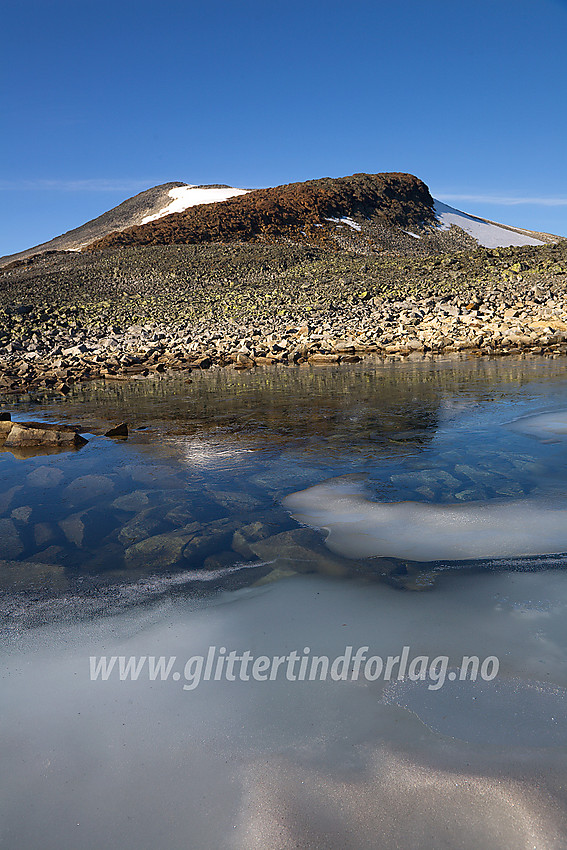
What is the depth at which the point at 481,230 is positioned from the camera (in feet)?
180

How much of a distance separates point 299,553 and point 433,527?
1.11m

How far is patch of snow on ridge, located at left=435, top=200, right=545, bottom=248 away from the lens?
51016mm

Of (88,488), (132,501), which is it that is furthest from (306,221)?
(132,501)

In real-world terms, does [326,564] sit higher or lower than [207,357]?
lower

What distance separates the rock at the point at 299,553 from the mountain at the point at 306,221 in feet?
133

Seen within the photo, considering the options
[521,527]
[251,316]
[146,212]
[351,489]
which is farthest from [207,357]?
[146,212]

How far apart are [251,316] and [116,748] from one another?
2351 cm

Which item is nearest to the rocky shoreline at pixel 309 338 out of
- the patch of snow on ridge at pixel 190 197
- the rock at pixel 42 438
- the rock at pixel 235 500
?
the rock at pixel 42 438

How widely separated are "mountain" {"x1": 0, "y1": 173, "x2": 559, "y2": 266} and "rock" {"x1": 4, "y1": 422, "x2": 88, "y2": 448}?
3602cm

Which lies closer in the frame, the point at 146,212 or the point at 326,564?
the point at 326,564

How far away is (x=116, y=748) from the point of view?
2.23 m

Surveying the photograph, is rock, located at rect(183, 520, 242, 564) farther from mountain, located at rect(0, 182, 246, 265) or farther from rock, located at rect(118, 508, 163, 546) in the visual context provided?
mountain, located at rect(0, 182, 246, 265)

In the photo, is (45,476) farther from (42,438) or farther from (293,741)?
(293,741)

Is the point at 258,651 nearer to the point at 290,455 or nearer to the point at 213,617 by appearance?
the point at 213,617
